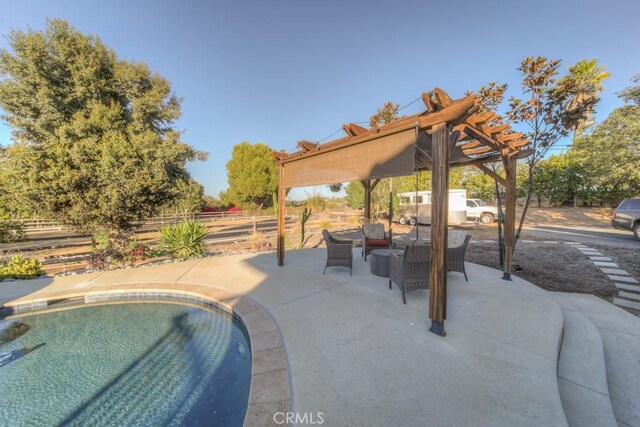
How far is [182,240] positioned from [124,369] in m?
4.32

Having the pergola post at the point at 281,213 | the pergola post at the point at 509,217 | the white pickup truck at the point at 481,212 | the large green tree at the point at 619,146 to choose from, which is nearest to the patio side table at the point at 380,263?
the pergola post at the point at 509,217

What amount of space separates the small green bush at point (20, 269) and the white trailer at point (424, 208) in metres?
14.6

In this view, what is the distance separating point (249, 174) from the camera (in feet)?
86.4

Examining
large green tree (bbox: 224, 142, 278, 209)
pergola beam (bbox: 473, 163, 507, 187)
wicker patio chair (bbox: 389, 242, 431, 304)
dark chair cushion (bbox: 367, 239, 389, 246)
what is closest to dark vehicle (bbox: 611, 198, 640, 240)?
pergola beam (bbox: 473, 163, 507, 187)

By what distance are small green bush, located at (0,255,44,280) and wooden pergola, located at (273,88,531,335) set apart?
5985 mm

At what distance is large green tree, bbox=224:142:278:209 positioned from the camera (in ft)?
85.9

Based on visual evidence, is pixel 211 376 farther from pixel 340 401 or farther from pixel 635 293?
pixel 635 293

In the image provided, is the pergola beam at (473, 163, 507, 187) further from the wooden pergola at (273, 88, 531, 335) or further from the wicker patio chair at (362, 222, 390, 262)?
the wicker patio chair at (362, 222, 390, 262)

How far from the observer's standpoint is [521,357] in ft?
7.23

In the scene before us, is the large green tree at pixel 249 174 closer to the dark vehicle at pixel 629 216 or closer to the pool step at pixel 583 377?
the dark vehicle at pixel 629 216

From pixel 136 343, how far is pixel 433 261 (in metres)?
3.72

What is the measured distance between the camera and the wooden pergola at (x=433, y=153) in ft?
8.13

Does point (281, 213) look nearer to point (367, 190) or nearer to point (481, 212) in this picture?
point (367, 190)

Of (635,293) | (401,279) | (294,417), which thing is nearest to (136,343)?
(294,417)
